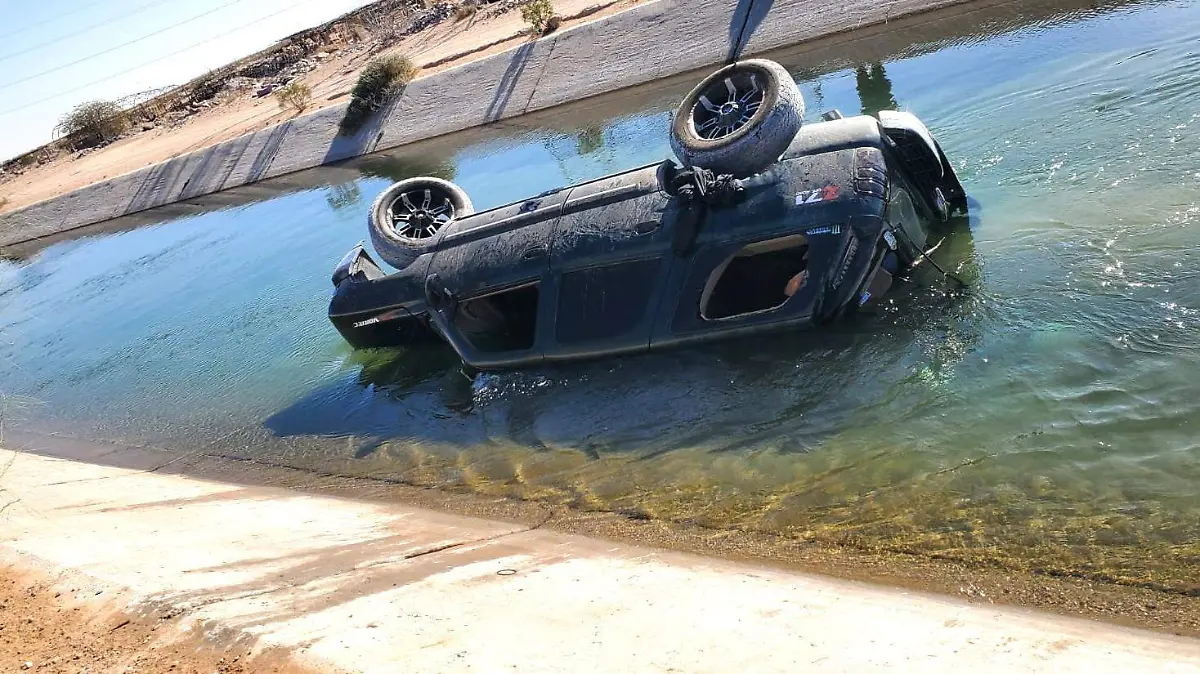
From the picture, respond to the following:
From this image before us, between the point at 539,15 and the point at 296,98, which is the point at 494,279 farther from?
the point at 296,98

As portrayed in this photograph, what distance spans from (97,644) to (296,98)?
35.7 m

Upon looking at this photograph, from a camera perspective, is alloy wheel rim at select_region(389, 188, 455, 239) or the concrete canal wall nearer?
alloy wheel rim at select_region(389, 188, 455, 239)

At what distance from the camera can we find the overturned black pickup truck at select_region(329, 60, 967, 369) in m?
8.34

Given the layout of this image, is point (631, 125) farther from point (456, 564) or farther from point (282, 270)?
point (456, 564)

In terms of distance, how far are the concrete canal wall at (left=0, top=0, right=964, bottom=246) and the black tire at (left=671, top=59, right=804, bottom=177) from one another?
14.2m

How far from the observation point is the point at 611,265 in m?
9.31

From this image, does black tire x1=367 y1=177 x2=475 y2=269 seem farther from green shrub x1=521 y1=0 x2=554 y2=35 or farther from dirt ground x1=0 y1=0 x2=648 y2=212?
green shrub x1=521 y1=0 x2=554 y2=35

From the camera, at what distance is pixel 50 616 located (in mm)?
6258

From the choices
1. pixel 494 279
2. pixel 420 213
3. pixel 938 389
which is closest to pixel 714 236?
pixel 938 389

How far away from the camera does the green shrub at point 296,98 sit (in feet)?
122

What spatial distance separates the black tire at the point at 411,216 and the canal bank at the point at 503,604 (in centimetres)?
394

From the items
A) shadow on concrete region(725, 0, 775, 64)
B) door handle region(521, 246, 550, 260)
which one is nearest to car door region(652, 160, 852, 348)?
door handle region(521, 246, 550, 260)

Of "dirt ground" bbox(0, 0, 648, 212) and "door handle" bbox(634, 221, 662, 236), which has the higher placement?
"dirt ground" bbox(0, 0, 648, 212)

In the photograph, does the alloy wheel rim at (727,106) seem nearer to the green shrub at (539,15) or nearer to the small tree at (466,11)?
the green shrub at (539,15)
